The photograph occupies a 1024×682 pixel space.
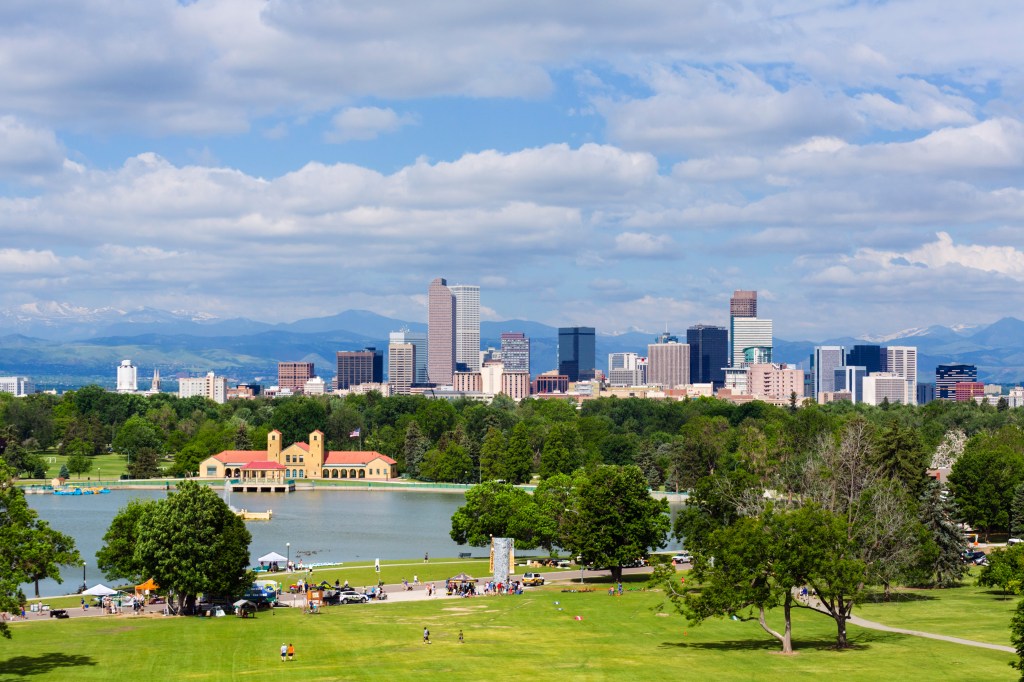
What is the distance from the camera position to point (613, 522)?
3024 inches

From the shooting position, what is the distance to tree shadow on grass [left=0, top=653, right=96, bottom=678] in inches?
1866

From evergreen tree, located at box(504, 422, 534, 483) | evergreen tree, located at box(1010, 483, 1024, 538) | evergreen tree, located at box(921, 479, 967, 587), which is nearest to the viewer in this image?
evergreen tree, located at box(921, 479, 967, 587)

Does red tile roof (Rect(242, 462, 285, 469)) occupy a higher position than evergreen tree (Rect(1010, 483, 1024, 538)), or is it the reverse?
red tile roof (Rect(242, 462, 285, 469))

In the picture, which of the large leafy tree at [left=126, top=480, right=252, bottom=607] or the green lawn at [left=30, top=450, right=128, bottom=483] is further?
the green lawn at [left=30, top=450, right=128, bottom=483]

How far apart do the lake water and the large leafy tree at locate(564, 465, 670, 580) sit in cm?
2245

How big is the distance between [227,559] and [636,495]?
82.7ft

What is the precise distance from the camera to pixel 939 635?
188 feet

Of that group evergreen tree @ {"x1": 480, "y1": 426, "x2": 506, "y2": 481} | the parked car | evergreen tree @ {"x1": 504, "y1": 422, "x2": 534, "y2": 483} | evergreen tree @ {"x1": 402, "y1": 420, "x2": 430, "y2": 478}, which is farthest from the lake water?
the parked car

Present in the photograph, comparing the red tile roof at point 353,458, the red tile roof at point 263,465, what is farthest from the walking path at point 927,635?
the red tile roof at point 353,458

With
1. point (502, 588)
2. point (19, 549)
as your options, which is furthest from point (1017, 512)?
point (19, 549)

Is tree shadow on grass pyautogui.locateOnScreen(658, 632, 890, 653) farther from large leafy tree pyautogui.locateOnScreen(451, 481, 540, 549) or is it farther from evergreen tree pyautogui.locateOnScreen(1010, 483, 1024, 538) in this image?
evergreen tree pyautogui.locateOnScreen(1010, 483, 1024, 538)

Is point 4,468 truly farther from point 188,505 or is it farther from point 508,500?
point 508,500

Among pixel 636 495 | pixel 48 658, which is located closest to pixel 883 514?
pixel 636 495

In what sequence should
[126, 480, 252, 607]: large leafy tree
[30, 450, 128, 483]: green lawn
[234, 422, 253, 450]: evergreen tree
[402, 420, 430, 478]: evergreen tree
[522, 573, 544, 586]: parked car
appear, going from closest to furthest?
[126, 480, 252, 607]: large leafy tree < [522, 573, 544, 586]: parked car < [30, 450, 128, 483]: green lawn < [402, 420, 430, 478]: evergreen tree < [234, 422, 253, 450]: evergreen tree
